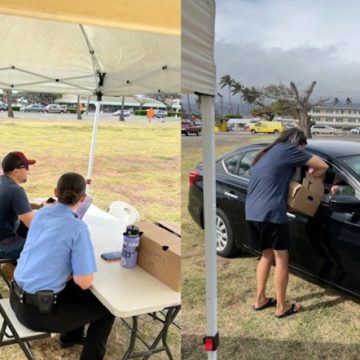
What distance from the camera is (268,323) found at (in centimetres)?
282

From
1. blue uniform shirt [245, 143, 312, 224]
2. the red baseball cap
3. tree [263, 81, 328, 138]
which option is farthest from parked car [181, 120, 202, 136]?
the red baseball cap

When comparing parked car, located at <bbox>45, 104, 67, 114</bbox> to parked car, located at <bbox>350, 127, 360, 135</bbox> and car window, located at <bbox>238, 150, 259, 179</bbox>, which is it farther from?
parked car, located at <bbox>350, 127, 360, 135</bbox>

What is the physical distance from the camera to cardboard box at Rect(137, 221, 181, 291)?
2385 mm

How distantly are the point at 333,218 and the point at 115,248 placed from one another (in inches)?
57.1

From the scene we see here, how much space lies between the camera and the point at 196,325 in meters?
2.21

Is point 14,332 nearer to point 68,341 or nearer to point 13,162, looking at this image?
point 68,341

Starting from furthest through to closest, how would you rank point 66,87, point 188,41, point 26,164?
point 66,87 < point 26,164 < point 188,41

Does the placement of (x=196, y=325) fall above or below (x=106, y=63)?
below

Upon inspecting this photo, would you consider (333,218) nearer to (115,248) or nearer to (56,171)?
(115,248)

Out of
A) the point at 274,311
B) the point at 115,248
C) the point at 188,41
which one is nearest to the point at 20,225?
the point at 115,248

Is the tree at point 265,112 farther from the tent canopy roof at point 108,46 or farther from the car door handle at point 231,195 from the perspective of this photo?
the car door handle at point 231,195

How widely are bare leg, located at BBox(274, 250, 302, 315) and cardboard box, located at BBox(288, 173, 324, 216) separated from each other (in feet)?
1.00

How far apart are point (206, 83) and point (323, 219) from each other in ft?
4.85

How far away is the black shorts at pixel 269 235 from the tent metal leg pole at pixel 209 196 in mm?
983
